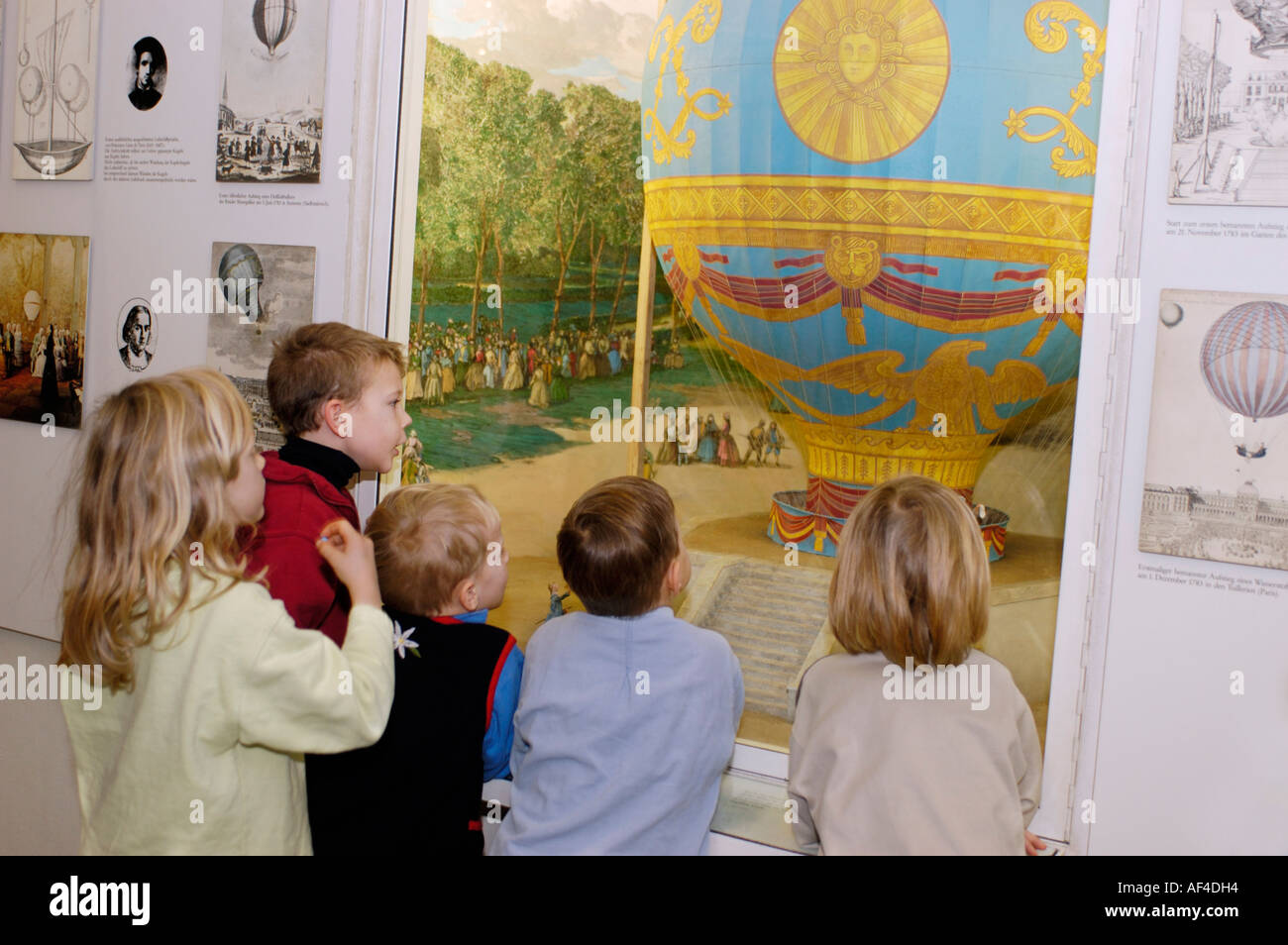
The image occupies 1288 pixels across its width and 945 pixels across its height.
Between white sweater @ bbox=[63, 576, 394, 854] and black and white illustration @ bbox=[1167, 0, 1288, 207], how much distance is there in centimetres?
160

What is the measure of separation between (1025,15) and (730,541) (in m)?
1.24

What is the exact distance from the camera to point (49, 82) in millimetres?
3236

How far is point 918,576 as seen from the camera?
187 centimetres

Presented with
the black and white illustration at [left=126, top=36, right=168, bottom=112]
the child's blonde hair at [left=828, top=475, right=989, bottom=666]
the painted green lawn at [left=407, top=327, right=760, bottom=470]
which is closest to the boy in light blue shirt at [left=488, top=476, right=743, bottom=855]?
the child's blonde hair at [left=828, top=475, right=989, bottom=666]

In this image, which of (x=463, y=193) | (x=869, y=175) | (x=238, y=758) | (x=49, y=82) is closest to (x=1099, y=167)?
(x=869, y=175)

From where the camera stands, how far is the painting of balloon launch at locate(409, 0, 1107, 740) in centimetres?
210

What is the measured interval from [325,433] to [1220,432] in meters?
1.70

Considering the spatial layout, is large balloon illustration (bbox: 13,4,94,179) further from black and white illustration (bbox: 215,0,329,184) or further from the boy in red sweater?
the boy in red sweater

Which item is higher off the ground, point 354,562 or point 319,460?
point 319,460

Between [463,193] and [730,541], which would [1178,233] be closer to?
[730,541]

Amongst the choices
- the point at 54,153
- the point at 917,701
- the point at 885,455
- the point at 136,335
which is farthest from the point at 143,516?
the point at 54,153

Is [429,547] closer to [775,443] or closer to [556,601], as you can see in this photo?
[556,601]

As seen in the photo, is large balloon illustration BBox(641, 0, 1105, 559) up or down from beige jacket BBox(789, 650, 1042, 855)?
up

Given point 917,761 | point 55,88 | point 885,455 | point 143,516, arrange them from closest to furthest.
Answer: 1. point 143,516
2. point 917,761
3. point 885,455
4. point 55,88
